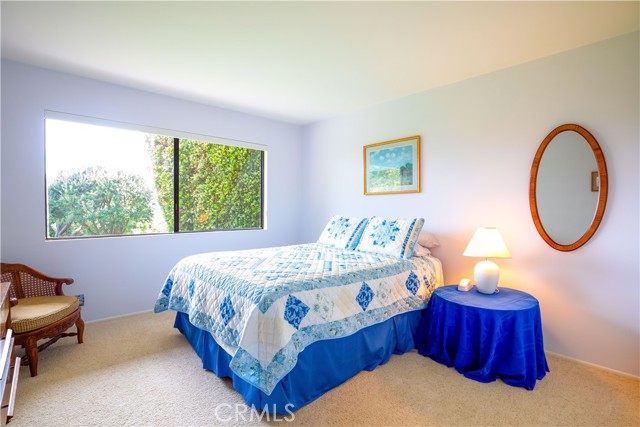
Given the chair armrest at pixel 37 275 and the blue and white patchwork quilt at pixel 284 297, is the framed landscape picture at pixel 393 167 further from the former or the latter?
the chair armrest at pixel 37 275

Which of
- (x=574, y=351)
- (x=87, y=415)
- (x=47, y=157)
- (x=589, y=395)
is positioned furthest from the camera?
(x=47, y=157)

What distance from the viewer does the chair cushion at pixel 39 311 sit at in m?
2.14

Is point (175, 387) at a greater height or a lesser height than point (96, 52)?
lesser

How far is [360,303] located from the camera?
2.26 metres

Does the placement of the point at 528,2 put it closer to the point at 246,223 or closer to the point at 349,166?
the point at 349,166

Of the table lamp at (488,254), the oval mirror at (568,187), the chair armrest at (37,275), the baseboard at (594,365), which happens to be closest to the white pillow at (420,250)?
the table lamp at (488,254)

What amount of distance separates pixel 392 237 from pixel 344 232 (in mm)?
653

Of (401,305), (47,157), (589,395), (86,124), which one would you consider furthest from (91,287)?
(589,395)

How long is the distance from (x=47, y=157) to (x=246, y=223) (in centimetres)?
230

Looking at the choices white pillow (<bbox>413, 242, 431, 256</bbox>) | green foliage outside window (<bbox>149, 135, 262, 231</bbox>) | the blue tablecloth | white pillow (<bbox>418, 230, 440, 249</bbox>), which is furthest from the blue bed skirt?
green foliage outside window (<bbox>149, 135, 262, 231</bbox>)

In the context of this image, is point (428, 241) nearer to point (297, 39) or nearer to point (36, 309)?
point (297, 39)

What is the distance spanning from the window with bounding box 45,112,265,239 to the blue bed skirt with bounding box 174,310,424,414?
159cm

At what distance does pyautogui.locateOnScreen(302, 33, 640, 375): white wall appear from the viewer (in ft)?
7.41

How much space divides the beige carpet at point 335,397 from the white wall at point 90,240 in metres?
0.88
